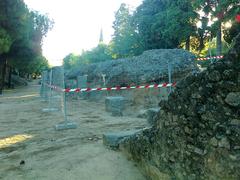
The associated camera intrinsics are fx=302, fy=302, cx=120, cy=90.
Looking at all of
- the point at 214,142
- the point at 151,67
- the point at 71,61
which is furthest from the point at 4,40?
the point at 71,61

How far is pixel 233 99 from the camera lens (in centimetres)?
293

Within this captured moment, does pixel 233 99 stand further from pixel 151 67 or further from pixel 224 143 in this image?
pixel 151 67

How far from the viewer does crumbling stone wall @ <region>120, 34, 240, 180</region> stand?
2.91m

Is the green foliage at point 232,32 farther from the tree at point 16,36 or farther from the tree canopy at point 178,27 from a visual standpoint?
the tree at point 16,36

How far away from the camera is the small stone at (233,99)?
9.54ft

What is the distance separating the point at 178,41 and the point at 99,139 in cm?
2578

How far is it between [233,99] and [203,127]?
440 mm

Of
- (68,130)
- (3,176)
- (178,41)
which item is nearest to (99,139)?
(68,130)

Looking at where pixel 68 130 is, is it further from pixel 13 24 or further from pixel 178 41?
pixel 178 41

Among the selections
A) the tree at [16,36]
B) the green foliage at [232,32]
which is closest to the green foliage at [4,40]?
the tree at [16,36]

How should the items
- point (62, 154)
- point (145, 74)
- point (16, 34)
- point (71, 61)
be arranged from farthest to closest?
point (71, 61), point (16, 34), point (145, 74), point (62, 154)

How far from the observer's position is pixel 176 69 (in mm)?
13133

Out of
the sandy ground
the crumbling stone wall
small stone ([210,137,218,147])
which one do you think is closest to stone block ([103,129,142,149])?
the sandy ground

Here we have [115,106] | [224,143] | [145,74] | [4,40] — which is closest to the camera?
[224,143]
